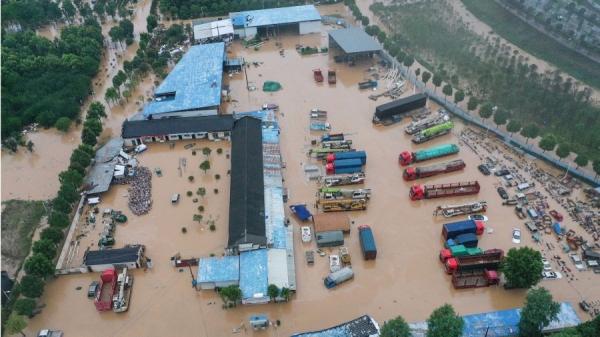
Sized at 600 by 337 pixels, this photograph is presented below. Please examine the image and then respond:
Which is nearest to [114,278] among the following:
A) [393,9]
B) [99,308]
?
[99,308]

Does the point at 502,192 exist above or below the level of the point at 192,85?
below

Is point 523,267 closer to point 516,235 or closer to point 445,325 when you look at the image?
point 516,235

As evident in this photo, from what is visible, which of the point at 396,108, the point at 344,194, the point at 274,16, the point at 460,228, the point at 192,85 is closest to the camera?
the point at 460,228

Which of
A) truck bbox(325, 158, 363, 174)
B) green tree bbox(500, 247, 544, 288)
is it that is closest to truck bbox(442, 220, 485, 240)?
green tree bbox(500, 247, 544, 288)

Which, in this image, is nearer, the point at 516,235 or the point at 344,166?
the point at 516,235

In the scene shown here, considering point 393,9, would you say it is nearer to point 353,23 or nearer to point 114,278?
point 353,23

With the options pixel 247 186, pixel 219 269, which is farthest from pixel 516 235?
pixel 219 269

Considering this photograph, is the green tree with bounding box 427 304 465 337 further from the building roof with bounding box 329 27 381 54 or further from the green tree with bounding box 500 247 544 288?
the building roof with bounding box 329 27 381 54
